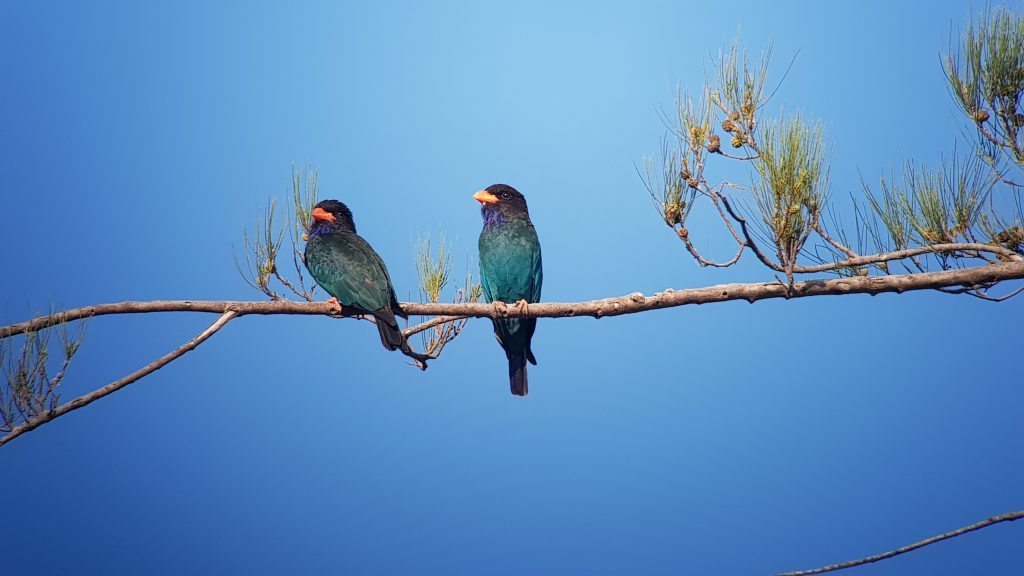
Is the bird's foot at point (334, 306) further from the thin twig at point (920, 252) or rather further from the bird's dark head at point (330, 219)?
the thin twig at point (920, 252)

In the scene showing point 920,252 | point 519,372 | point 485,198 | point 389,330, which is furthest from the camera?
point 485,198

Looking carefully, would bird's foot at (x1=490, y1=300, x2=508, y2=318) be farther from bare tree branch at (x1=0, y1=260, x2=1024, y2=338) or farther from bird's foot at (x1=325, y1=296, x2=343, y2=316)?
bird's foot at (x1=325, y1=296, x2=343, y2=316)

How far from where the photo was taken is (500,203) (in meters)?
4.34

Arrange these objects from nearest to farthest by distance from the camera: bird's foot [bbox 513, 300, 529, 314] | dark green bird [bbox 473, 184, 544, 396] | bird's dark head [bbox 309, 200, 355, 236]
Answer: bird's foot [bbox 513, 300, 529, 314], dark green bird [bbox 473, 184, 544, 396], bird's dark head [bbox 309, 200, 355, 236]

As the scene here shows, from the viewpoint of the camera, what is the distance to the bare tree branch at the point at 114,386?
9.20ft

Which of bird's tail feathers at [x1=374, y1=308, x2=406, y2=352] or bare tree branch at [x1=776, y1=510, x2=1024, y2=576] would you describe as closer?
→ bare tree branch at [x1=776, y1=510, x2=1024, y2=576]

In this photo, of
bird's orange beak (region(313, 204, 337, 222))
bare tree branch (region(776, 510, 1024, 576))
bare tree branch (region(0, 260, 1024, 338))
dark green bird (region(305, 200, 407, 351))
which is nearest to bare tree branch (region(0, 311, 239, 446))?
bare tree branch (region(0, 260, 1024, 338))

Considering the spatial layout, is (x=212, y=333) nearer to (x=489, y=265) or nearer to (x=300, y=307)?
(x=300, y=307)

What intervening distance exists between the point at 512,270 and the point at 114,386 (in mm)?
1754

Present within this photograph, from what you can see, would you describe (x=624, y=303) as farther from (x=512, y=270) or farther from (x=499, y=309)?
(x=512, y=270)

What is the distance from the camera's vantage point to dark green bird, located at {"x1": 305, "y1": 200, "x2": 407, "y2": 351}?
343 centimetres

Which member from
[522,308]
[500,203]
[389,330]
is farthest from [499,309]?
[500,203]

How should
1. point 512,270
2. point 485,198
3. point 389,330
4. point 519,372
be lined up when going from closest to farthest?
point 389,330 → point 512,270 → point 519,372 → point 485,198

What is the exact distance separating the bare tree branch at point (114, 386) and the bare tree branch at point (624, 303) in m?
0.08
